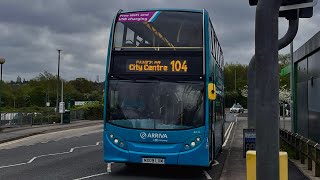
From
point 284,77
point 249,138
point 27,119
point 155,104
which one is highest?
point 284,77

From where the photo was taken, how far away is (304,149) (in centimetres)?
1296

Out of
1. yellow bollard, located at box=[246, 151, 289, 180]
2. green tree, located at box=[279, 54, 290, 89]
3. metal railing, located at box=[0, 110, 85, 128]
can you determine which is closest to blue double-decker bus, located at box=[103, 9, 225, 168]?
yellow bollard, located at box=[246, 151, 289, 180]

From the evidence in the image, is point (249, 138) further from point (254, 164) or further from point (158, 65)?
point (254, 164)

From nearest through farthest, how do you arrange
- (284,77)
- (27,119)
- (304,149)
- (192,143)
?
(192,143), (304,149), (27,119), (284,77)

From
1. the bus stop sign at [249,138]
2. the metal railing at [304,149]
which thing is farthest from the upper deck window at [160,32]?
the metal railing at [304,149]

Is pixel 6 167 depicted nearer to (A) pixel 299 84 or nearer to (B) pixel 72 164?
(B) pixel 72 164

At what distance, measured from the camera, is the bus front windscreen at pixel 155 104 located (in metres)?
11.4

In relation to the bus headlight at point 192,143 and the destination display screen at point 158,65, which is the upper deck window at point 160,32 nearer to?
the destination display screen at point 158,65

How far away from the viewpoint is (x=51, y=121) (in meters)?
43.2

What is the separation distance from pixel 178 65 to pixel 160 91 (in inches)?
30.0

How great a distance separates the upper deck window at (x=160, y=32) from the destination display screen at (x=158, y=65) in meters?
0.26

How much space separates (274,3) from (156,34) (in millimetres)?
7783

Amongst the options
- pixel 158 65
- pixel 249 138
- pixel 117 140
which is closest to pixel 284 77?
pixel 249 138

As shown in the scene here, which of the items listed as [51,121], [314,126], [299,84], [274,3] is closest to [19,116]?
[51,121]
